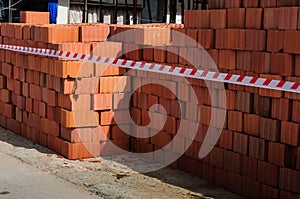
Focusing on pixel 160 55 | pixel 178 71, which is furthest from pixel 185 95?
pixel 160 55

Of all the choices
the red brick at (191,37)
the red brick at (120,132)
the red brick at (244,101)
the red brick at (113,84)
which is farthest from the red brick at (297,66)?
the red brick at (120,132)

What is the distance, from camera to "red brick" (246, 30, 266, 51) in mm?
6203

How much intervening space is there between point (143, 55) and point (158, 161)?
163cm

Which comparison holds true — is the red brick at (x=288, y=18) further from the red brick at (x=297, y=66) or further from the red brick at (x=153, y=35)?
the red brick at (x=153, y=35)

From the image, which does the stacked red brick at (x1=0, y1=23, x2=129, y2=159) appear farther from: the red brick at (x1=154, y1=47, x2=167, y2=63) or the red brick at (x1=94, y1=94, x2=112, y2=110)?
the red brick at (x1=154, y1=47, x2=167, y2=63)

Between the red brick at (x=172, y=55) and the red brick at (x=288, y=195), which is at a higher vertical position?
the red brick at (x=172, y=55)

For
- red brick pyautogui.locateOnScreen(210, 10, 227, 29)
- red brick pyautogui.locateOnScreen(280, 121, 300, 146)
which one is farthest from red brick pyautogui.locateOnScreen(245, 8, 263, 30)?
red brick pyautogui.locateOnScreen(280, 121, 300, 146)

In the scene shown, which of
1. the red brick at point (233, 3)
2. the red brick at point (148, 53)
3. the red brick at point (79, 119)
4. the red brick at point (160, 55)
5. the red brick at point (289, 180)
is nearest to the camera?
the red brick at point (289, 180)

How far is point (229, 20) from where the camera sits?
6688 mm

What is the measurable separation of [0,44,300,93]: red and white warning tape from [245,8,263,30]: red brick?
23.8 inches

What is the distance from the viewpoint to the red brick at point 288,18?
5.83 meters

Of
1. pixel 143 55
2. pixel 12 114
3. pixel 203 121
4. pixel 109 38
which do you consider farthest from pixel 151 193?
pixel 12 114

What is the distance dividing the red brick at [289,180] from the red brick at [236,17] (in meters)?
1.81

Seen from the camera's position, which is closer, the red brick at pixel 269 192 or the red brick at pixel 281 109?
the red brick at pixel 281 109
